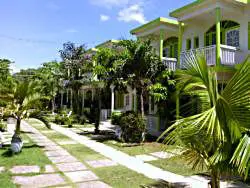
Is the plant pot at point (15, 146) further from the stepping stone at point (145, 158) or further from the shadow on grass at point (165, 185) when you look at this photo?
the shadow on grass at point (165, 185)

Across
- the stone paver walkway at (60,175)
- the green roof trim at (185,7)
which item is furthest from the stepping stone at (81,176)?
the green roof trim at (185,7)

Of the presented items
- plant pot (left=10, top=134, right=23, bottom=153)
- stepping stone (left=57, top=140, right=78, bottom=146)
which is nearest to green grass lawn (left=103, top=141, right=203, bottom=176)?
stepping stone (left=57, top=140, right=78, bottom=146)

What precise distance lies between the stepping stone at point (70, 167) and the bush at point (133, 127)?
16.0 ft

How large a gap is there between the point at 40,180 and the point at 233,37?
12.7 meters

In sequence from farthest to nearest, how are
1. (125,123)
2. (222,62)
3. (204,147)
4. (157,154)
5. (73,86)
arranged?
(73,86) → (125,123) → (222,62) → (157,154) → (204,147)

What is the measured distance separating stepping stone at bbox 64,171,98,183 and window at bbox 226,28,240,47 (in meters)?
10.9

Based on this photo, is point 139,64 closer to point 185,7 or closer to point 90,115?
point 185,7

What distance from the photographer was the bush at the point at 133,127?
14195mm

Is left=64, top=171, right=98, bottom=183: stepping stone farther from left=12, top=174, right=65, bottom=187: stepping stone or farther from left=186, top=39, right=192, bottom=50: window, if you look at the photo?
left=186, top=39, right=192, bottom=50: window

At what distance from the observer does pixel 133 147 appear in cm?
1327

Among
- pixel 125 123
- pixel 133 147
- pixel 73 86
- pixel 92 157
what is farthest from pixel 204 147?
pixel 73 86

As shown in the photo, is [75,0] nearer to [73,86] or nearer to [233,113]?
[73,86]

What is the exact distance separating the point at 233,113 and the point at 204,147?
87 cm

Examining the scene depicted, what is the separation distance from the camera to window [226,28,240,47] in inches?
591
